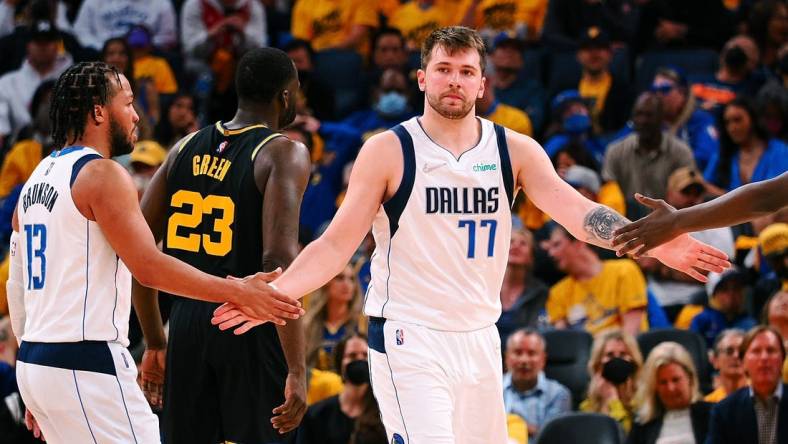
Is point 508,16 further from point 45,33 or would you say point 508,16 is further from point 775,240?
point 775,240

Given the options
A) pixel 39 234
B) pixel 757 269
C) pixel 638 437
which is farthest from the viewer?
pixel 757 269

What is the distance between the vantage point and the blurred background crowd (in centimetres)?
1032

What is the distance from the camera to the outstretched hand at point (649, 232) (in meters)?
6.57

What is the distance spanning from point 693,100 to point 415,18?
367 centimetres

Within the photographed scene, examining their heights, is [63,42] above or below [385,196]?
above

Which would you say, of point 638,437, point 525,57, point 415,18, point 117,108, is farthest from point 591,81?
point 117,108

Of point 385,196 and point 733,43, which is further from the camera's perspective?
point 733,43

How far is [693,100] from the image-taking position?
14266mm

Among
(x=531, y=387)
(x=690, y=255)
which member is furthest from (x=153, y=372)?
(x=531, y=387)

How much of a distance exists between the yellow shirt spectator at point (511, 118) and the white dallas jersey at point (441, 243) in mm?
7417

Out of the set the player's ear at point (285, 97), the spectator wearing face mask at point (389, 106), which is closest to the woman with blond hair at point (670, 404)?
the player's ear at point (285, 97)

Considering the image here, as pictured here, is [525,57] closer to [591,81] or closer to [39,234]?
[591,81]

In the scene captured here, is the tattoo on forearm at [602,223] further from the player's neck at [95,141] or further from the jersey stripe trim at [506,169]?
the player's neck at [95,141]

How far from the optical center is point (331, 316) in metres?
11.2
